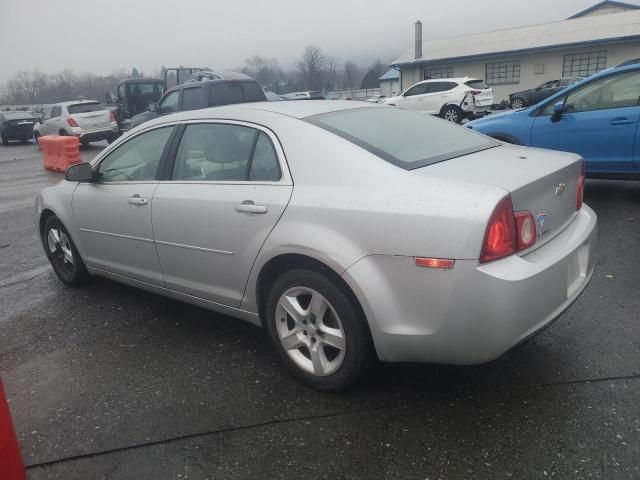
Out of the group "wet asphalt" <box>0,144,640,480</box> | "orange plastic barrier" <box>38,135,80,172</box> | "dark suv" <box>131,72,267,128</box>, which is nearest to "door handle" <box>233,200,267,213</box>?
"wet asphalt" <box>0,144,640,480</box>

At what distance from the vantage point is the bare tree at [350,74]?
7606 cm

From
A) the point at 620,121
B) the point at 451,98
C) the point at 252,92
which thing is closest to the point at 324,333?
the point at 620,121

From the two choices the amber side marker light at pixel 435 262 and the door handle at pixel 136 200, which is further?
the door handle at pixel 136 200

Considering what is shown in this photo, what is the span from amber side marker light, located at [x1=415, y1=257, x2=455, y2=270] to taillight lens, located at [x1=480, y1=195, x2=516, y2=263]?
0.45 ft

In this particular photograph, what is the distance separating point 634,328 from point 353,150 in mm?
2131

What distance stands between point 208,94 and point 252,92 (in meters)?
1.44

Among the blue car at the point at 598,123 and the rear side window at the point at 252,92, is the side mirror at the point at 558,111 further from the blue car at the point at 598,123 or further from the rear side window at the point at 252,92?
the rear side window at the point at 252,92

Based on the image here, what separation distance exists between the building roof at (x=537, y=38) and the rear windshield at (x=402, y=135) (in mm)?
28286

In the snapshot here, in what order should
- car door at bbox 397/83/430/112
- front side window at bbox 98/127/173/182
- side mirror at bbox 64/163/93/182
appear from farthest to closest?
1. car door at bbox 397/83/430/112
2. side mirror at bbox 64/163/93/182
3. front side window at bbox 98/127/173/182

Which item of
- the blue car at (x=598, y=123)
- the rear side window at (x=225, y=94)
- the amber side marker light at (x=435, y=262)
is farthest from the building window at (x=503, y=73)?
the amber side marker light at (x=435, y=262)

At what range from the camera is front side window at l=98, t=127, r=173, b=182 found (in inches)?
144

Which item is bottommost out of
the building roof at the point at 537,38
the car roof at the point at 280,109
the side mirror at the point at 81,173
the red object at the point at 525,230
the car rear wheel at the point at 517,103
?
the car rear wheel at the point at 517,103

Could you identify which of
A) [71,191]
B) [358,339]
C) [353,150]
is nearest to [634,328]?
[358,339]

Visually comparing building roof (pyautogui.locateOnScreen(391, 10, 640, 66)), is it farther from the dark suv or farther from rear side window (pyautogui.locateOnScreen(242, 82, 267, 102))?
the dark suv
